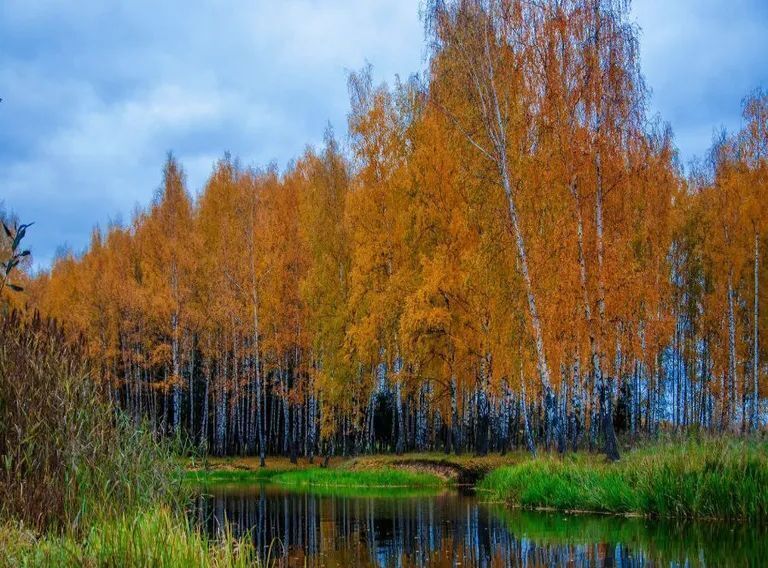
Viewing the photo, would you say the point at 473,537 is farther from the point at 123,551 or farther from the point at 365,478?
the point at 365,478

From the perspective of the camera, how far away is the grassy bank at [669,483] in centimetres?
1281

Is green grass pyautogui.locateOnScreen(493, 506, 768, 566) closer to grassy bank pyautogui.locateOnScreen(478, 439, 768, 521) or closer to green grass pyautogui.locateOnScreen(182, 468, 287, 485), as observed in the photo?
grassy bank pyautogui.locateOnScreen(478, 439, 768, 521)

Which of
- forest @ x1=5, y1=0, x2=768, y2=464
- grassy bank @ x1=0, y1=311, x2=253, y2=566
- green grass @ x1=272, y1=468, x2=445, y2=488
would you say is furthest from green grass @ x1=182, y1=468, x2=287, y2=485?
grassy bank @ x1=0, y1=311, x2=253, y2=566

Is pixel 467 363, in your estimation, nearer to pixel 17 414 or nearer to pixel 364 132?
pixel 364 132

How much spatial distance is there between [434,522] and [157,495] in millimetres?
7282

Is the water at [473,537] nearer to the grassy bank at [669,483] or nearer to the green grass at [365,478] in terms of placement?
the grassy bank at [669,483]

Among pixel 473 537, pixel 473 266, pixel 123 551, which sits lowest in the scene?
pixel 473 537

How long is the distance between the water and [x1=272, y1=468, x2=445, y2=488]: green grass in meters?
5.23

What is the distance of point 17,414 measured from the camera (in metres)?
8.60

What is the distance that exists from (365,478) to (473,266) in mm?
7871

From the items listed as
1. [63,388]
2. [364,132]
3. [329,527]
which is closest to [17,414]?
[63,388]

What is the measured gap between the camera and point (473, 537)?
12844 mm

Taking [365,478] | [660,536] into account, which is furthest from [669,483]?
[365,478]

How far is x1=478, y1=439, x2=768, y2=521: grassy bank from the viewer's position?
12.8m
